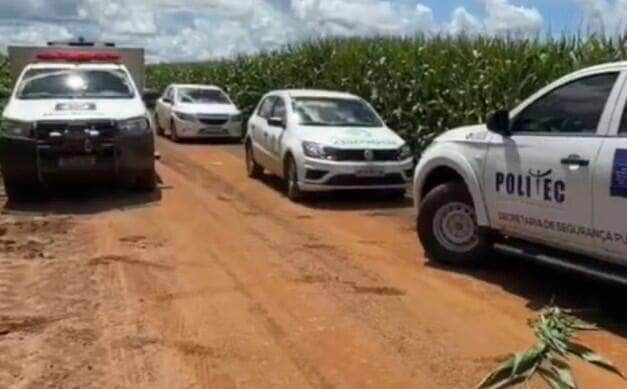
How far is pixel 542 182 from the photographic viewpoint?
672 centimetres

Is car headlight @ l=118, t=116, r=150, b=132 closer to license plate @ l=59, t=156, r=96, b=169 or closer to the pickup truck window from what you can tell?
license plate @ l=59, t=156, r=96, b=169

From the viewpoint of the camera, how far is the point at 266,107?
15.2 metres

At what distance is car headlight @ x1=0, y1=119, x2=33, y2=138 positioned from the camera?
1144 cm

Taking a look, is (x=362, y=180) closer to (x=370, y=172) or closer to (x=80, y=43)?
(x=370, y=172)

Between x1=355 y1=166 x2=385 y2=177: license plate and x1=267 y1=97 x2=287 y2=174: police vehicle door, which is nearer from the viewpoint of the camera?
x1=355 y1=166 x2=385 y2=177: license plate

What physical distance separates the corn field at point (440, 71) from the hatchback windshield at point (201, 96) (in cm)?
434

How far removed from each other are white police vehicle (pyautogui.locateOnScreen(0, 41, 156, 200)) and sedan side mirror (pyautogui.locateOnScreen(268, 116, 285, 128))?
210 cm

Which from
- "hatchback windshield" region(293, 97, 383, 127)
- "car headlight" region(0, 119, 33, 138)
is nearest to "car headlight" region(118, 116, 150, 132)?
"car headlight" region(0, 119, 33, 138)

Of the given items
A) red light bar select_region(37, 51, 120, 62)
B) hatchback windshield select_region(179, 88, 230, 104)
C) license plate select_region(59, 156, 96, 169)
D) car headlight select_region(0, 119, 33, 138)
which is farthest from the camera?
hatchback windshield select_region(179, 88, 230, 104)

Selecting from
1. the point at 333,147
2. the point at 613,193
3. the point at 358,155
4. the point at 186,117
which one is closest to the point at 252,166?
the point at 333,147

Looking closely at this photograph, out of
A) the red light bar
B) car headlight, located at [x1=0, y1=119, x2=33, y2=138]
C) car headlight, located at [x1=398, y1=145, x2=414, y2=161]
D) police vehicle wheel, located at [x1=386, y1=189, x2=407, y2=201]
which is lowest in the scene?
police vehicle wheel, located at [x1=386, y1=189, x2=407, y2=201]

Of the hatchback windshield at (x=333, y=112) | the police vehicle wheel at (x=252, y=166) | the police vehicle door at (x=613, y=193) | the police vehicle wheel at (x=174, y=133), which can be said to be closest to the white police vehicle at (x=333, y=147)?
the hatchback windshield at (x=333, y=112)

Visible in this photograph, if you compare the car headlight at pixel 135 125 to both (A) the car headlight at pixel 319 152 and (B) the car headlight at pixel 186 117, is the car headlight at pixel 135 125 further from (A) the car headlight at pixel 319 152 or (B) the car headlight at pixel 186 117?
(B) the car headlight at pixel 186 117

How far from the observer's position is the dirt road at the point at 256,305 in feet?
16.7
